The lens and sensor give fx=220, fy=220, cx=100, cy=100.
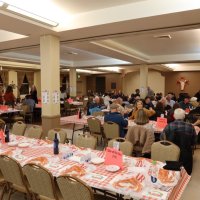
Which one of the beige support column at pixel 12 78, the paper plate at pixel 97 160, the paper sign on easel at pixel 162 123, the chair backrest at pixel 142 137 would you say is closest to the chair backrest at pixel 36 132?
the chair backrest at pixel 142 137

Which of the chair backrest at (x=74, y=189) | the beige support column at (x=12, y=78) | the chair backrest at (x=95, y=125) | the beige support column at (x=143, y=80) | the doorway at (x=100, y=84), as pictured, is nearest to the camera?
the chair backrest at (x=74, y=189)

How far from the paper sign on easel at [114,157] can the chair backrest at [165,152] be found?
737mm

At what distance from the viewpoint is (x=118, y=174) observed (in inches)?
89.4

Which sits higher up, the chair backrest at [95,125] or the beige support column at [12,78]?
the beige support column at [12,78]

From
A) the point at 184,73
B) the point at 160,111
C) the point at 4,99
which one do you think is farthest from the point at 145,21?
the point at 184,73

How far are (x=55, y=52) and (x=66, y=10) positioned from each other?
49.2 inches

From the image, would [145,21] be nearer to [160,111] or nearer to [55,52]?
[55,52]

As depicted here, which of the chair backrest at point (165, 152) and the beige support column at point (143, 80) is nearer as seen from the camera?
the chair backrest at point (165, 152)

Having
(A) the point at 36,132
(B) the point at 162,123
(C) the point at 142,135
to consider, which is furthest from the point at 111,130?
(A) the point at 36,132

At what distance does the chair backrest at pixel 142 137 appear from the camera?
3533mm

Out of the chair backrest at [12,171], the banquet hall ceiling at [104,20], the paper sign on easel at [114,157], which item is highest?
the banquet hall ceiling at [104,20]

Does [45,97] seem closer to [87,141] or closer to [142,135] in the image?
[87,141]

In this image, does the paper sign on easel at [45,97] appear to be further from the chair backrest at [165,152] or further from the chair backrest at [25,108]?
the chair backrest at [25,108]

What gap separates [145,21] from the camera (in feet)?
13.2
